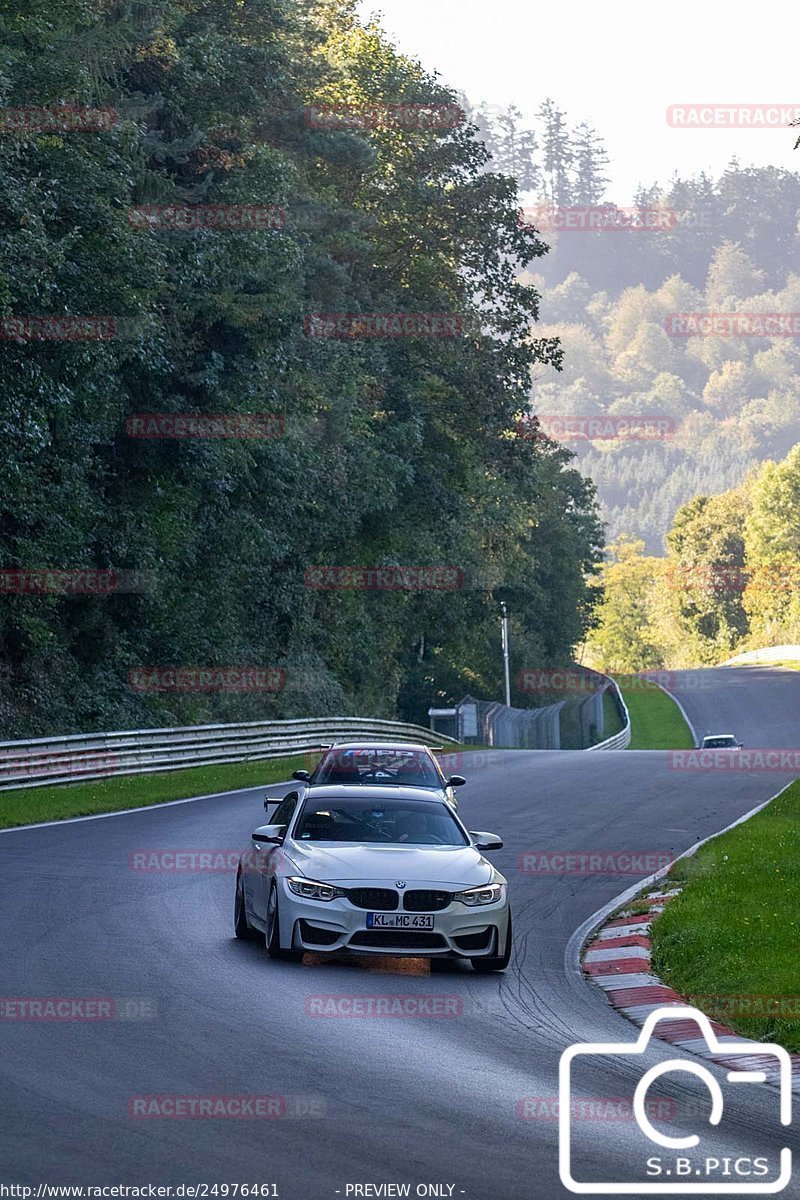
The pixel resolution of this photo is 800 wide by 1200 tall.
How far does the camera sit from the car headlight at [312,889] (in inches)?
498

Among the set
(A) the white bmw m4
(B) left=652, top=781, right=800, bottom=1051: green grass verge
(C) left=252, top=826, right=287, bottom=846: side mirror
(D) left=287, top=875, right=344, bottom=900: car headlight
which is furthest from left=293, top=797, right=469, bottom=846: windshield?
(B) left=652, top=781, right=800, bottom=1051: green grass verge

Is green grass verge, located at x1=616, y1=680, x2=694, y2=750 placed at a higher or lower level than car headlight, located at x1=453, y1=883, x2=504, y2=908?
lower

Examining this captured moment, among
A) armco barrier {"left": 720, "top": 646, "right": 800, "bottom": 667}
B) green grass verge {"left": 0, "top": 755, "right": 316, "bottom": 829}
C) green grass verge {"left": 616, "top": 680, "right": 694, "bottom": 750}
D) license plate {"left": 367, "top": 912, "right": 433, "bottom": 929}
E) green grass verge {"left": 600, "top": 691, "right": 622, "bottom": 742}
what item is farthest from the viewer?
armco barrier {"left": 720, "top": 646, "right": 800, "bottom": 667}

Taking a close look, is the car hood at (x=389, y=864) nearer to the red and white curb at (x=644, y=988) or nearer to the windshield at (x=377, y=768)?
the red and white curb at (x=644, y=988)

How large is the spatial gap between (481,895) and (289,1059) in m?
4.00

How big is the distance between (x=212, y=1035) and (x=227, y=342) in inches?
1246

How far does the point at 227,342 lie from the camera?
40.0 metres

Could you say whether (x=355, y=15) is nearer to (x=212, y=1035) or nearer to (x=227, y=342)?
(x=227, y=342)

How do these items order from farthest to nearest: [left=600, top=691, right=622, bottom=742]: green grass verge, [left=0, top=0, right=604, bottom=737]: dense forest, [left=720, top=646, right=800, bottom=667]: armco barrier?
[left=720, top=646, right=800, bottom=667]: armco barrier
[left=600, top=691, right=622, bottom=742]: green grass verge
[left=0, top=0, right=604, bottom=737]: dense forest

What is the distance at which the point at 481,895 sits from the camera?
42.2 feet

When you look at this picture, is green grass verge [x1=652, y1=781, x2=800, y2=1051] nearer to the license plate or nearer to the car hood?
the car hood

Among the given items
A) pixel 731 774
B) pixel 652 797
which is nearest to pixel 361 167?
pixel 731 774

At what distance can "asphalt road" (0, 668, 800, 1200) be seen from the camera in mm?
6926

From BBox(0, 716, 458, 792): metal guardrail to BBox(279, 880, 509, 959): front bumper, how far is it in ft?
53.0
